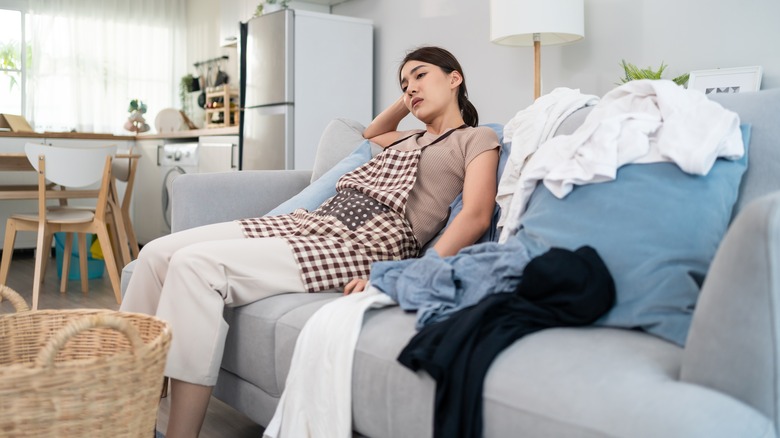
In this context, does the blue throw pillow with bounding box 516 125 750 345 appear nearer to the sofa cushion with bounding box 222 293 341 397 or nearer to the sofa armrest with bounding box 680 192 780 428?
the sofa armrest with bounding box 680 192 780 428

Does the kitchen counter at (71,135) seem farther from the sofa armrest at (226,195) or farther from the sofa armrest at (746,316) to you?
the sofa armrest at (746,316)

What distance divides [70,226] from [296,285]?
2.33 metres

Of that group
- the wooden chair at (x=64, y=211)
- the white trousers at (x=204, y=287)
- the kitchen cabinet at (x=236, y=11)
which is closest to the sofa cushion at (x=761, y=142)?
the white trousers at (x=204, y=287)

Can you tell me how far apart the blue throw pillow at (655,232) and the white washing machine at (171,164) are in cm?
425

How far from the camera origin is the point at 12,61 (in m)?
5.98

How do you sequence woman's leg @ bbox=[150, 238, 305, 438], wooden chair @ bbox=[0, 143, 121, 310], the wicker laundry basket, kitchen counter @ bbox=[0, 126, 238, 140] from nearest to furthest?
1. the wicker laundry basket
2. woman's leg @ bbox=[150, 238, 305, 438]
3. wooden chair @ bbox=[0, 143, 121, 310]
4. kitchen counter @ bbox=[0, 126, 238, 140]

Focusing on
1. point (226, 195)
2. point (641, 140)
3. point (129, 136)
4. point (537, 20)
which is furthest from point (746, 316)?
point (129, 136)

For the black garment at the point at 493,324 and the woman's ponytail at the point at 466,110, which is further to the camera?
the woman's ponytail at the point at 466,110

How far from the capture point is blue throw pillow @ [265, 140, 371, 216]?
2234 millimetres

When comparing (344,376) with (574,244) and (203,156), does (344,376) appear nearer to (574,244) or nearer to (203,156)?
(574,244)

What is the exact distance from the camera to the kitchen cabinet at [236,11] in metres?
4.98

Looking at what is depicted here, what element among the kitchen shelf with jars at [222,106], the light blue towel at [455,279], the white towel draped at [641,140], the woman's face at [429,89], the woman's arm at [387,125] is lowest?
the light blue towel at [455,279]

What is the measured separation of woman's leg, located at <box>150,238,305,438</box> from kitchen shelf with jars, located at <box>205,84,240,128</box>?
380 centimetres

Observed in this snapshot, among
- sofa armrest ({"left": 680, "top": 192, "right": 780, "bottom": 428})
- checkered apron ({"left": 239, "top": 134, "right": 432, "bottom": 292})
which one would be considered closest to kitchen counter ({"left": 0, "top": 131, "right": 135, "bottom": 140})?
checkered apron ({"left": 239, "top": 134, "right": 432, "bottom": 292})
